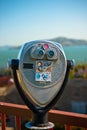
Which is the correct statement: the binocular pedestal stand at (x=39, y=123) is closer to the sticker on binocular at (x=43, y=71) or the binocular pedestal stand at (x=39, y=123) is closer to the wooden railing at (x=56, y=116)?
the sticker on binocular at (x=43, y=71)

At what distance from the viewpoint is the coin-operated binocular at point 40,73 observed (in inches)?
53.4

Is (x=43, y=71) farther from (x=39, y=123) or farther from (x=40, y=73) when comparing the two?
(x=39, y=123)

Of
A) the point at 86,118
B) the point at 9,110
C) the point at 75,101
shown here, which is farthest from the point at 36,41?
the point at 75,101

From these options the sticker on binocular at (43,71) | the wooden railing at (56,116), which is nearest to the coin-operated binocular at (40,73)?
the sticker on binocular at (43,71)

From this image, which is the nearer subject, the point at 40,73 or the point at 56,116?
the point at 40,73

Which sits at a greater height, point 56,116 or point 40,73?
point 40,73

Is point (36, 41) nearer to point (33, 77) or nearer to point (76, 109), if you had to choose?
point (33, 77)

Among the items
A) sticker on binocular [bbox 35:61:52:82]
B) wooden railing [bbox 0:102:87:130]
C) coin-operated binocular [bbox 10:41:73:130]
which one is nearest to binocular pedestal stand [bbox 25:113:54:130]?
coin-operated binocular [bbox 10:41:73:130]

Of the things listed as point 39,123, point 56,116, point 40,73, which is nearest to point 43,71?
point 40,73

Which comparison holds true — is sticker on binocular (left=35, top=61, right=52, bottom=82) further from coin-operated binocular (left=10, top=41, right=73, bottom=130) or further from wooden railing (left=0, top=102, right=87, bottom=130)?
wooden railing (left=0, top=102, right=87, bottom=130)

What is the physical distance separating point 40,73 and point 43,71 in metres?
0.01

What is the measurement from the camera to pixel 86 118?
1.62 metres

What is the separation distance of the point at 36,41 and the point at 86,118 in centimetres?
45

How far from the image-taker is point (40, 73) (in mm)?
1371
